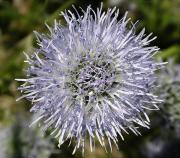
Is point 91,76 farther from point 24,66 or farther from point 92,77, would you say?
point 24,66

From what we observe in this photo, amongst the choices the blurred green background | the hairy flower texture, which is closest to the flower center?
the hairy flower texture

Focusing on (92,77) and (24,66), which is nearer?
(92,77)

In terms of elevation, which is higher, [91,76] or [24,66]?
[24,66]

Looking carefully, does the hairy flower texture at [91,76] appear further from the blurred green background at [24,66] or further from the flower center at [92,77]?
the blurred green background at [24,66]

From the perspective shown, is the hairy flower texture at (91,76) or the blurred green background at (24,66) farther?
the blurred green background at (24,66)

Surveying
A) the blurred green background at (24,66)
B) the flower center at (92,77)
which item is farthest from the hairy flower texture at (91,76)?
the blurred green background at (24,66)

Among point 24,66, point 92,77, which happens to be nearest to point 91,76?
point 92,77
